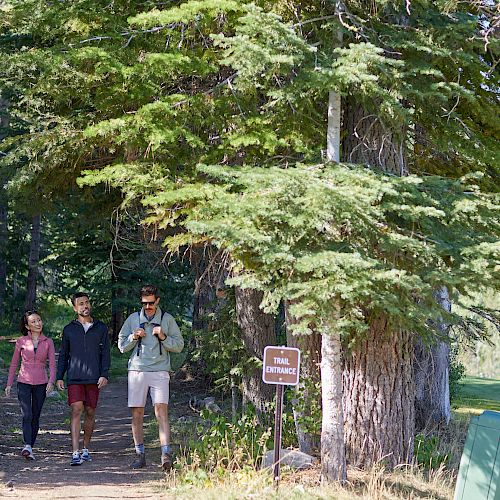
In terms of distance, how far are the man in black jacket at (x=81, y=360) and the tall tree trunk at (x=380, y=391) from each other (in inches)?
115

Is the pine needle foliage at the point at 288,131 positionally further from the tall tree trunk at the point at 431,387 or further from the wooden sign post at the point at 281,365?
the tall tree trunk at the point at 431,387

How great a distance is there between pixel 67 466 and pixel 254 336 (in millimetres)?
4143

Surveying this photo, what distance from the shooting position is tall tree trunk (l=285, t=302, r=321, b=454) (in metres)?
9.90

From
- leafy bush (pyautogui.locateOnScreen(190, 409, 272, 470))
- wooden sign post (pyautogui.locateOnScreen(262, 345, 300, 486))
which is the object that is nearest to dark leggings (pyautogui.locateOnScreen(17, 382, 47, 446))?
leafy bush (pyautogui.locateOnScreen(190, 409, 272, 470))

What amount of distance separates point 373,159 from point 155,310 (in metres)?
3.06

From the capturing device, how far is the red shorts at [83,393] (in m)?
10.0

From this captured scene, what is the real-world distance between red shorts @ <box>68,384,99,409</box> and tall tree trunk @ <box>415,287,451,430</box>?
5.45 metres

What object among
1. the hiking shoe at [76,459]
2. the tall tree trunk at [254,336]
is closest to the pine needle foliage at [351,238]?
the hiking shoe at [76,459]

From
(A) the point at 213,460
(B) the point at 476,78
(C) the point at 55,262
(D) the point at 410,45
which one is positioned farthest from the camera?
(C) the point at 55,262

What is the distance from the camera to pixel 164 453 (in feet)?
31.1

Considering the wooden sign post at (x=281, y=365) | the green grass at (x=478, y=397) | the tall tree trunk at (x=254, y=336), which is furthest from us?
the green grass at (x=478, y=397)

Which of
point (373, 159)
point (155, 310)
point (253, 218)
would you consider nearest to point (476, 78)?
point (373, 159)

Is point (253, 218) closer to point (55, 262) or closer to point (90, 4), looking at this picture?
point (90, 4)

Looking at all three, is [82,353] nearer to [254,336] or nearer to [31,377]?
[31,377]
